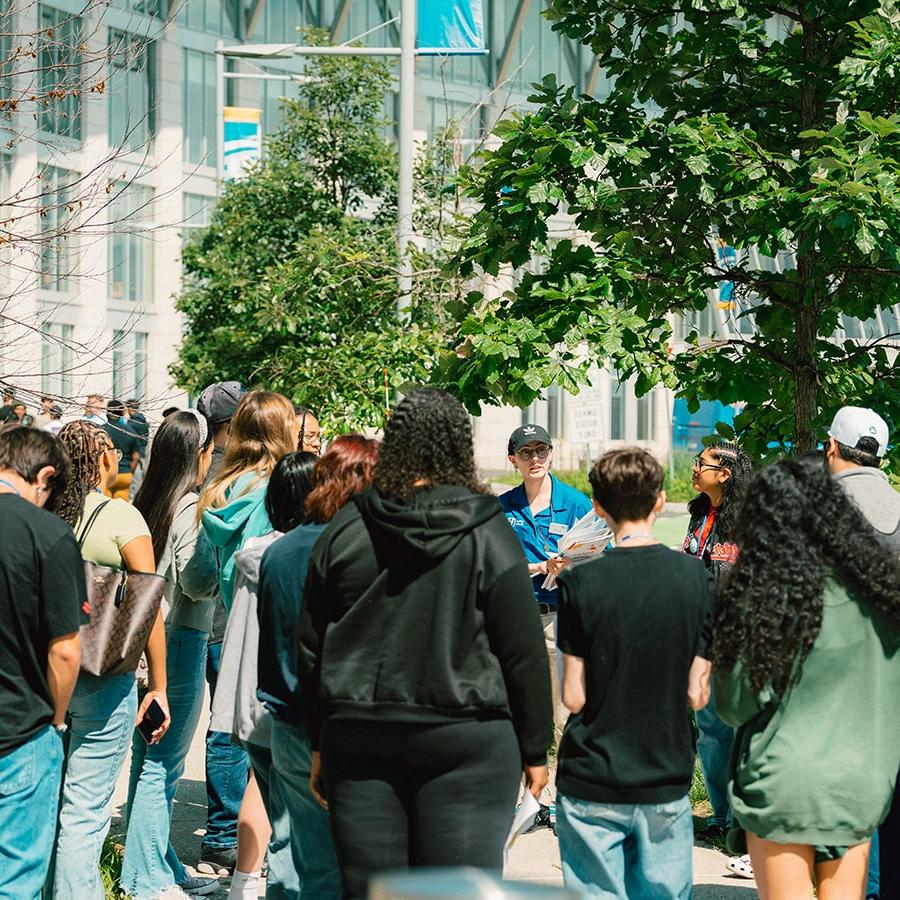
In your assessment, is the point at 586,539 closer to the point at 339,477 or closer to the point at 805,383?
the point at 805,383

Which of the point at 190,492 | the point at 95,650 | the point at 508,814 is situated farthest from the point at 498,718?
the point at 190,492

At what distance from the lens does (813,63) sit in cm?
733

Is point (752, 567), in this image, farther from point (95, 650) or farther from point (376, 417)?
point (376, 417)

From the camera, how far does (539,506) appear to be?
723 centimetres

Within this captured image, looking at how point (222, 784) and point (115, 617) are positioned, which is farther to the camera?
point (222, 784)

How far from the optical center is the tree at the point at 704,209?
652 centimetres

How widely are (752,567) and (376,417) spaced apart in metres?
9.56

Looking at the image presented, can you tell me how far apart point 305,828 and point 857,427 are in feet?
7.58

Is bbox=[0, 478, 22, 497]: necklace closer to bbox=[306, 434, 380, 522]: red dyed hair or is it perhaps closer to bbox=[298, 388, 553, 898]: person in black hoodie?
bbox=[306, 434, 380, 522]: red dyed hair

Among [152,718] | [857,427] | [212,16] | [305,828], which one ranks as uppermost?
[212,16]

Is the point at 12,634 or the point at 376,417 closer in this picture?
the point at 12,634

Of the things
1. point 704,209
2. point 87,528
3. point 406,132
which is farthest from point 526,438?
point 406,132

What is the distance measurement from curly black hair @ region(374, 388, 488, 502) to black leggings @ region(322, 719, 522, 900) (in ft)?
2.12

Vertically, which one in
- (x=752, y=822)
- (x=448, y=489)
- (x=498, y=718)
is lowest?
(x=752, y=822)
